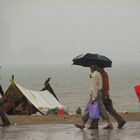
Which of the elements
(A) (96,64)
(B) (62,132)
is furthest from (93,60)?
(B) (62,132)

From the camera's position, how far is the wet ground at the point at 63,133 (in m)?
13.5

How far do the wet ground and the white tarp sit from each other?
8.08 meters

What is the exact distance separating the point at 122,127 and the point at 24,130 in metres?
2.50

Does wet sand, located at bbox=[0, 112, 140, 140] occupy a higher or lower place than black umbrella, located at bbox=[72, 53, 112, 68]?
lower

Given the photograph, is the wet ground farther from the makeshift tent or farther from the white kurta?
Result: the makeshift tent

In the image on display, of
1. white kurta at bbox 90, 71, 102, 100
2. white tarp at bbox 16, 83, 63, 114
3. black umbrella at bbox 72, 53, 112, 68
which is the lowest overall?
white tarp at bbox 16, 83, 63, 114

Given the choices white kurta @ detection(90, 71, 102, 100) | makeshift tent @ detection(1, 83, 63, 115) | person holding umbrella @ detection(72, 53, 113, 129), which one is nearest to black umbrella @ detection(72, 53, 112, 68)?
person holding umbrella @ detection(72, 53, 113, 129)

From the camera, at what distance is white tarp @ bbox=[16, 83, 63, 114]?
2451 cm

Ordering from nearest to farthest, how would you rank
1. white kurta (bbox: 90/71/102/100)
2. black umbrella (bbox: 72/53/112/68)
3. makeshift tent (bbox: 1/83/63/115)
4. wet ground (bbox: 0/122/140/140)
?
1. wet ground (bbox: 0/122/140/140)
2. white kurta (bbox: 90/71/102/100)
3. black umbrella (bbox: 72/53/112/68)
4. makeshift tent (bbox: 1/83/63/115)

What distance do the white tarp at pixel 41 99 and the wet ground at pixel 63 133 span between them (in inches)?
318

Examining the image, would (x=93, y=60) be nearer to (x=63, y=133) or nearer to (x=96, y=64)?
(x=96, y=64)

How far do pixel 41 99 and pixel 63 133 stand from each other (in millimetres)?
12077

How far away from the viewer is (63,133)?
14.4 m

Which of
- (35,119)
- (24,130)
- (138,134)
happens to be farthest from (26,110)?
(138,134)
